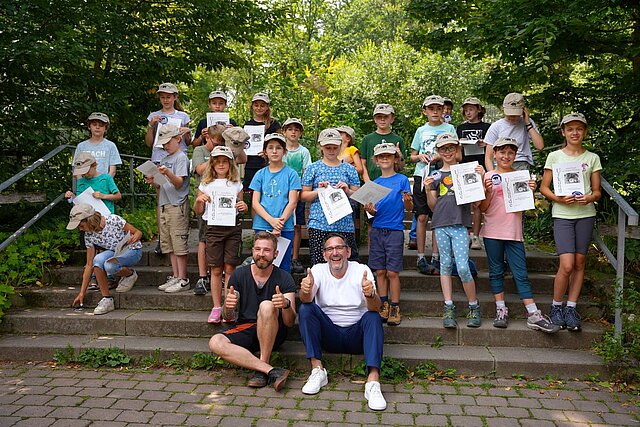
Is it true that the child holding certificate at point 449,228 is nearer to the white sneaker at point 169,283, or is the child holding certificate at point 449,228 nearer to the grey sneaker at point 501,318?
the grey sneaker at point 501,318

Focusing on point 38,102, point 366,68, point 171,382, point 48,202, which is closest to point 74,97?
point 38,102

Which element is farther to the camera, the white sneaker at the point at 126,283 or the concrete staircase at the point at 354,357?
the white sneaker at the point at 126,283

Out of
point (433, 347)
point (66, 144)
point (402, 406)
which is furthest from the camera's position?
point (66, 144)

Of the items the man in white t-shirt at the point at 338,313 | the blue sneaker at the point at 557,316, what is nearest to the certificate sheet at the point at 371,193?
the man in white t-shirt at the point at 338,313

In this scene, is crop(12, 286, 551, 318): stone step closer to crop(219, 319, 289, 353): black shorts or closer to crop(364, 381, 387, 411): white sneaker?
crop(219, 319, 289, 353): black shorts

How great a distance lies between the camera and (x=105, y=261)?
599 centimetres

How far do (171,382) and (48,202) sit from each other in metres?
3.59

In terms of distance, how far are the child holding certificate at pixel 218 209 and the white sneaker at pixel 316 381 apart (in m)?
1.35

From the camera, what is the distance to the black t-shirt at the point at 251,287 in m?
5.11

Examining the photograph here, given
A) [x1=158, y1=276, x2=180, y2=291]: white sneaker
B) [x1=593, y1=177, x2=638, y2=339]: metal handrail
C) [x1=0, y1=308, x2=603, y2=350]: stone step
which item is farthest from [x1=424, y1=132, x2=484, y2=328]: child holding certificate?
[x1=158, y1=276, x2=180, y2=291]: white sneaker

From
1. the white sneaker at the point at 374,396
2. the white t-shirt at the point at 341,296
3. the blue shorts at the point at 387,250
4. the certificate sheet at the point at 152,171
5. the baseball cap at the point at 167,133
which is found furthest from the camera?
the baseball cap at the point at 167,133

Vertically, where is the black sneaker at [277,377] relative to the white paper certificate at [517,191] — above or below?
below

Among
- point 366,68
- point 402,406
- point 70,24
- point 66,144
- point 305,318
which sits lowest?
point 402,406

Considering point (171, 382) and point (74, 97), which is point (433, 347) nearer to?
point (171, 382)
